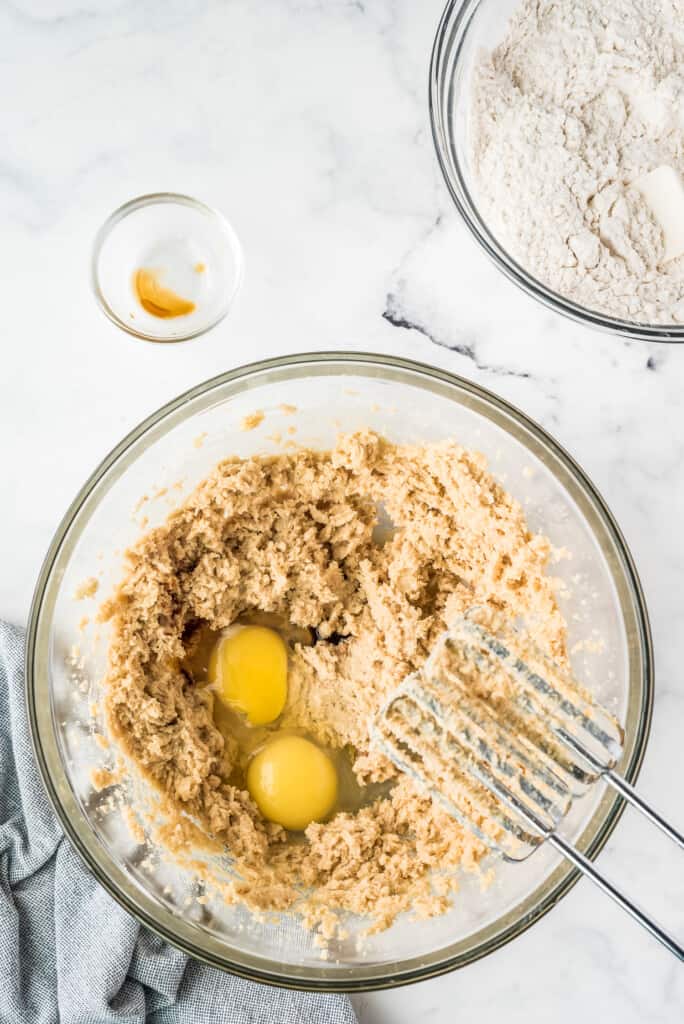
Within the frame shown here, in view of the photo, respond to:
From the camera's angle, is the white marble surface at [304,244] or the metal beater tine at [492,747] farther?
the white marble surface at [304,244]

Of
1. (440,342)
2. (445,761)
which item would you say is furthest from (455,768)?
(440,342)

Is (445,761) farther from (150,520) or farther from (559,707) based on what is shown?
Answer: (150,520)

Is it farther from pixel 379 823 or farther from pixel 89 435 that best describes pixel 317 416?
pixel 379 823

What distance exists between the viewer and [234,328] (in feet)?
6.83

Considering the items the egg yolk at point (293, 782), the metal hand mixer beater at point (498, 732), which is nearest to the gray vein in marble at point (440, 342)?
the metal hand mixer beater at point (498, 732)

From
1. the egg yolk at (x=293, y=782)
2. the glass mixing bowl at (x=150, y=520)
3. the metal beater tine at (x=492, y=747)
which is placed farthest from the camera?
the egg yolk at (x=293, y=782)

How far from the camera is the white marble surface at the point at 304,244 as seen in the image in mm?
2062

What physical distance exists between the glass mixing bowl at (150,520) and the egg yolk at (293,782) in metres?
0.20

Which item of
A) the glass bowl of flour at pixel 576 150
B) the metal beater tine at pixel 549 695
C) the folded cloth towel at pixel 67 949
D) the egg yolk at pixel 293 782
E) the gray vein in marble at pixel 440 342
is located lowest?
the folded cloth towel at pixel 67 949

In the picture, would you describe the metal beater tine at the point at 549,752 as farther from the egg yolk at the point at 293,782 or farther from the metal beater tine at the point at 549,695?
the egg yolk at the point at 293,782

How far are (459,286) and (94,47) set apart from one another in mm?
954

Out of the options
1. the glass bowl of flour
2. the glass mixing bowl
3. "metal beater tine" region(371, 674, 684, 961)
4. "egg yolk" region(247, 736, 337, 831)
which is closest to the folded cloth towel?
the glass mixing bowl

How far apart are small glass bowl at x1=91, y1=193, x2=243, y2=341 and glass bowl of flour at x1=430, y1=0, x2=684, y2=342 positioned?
53 centimetres

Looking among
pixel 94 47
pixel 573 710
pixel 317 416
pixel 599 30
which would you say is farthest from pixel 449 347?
pixel 94 47
